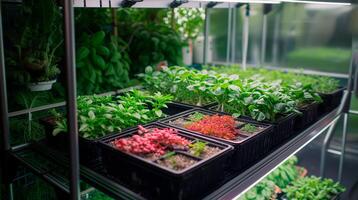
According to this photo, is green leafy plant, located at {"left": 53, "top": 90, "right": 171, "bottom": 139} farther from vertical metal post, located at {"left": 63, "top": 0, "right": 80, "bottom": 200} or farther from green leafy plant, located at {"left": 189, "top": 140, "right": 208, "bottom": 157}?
green leafy plant, located at {"left": 189, "top": 140, "right": 208, "bottom": 157}

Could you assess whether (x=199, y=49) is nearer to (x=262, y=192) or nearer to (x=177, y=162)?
(x=262, y=192)

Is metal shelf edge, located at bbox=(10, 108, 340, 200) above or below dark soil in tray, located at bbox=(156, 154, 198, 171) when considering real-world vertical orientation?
below

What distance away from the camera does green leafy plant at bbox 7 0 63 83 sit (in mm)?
1652

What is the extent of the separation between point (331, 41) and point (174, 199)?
2516 millimetres

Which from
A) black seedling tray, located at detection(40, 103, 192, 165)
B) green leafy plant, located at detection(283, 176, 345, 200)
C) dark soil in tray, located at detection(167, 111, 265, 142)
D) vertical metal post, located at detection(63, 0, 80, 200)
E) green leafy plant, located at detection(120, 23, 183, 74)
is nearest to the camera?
vertical metal post, located at detection(63, 0, 80, 200)

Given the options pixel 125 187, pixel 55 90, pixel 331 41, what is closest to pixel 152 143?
pixel 125 187

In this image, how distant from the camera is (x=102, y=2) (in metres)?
1.84

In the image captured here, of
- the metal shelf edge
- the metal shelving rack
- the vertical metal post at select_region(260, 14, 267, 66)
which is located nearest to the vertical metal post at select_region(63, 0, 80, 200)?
the metal shelving rack

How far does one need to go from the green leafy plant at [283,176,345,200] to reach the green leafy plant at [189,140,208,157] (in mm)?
1415

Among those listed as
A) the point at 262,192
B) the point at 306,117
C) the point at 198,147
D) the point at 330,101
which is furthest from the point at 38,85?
the point at 330,101

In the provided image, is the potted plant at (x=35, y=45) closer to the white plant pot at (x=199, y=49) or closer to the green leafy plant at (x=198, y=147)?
the green leafy plant at (x=198, y=147)

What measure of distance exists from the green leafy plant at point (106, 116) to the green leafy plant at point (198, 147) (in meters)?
0.33

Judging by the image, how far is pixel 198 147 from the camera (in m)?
1.27

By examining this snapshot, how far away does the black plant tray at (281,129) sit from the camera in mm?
1597
